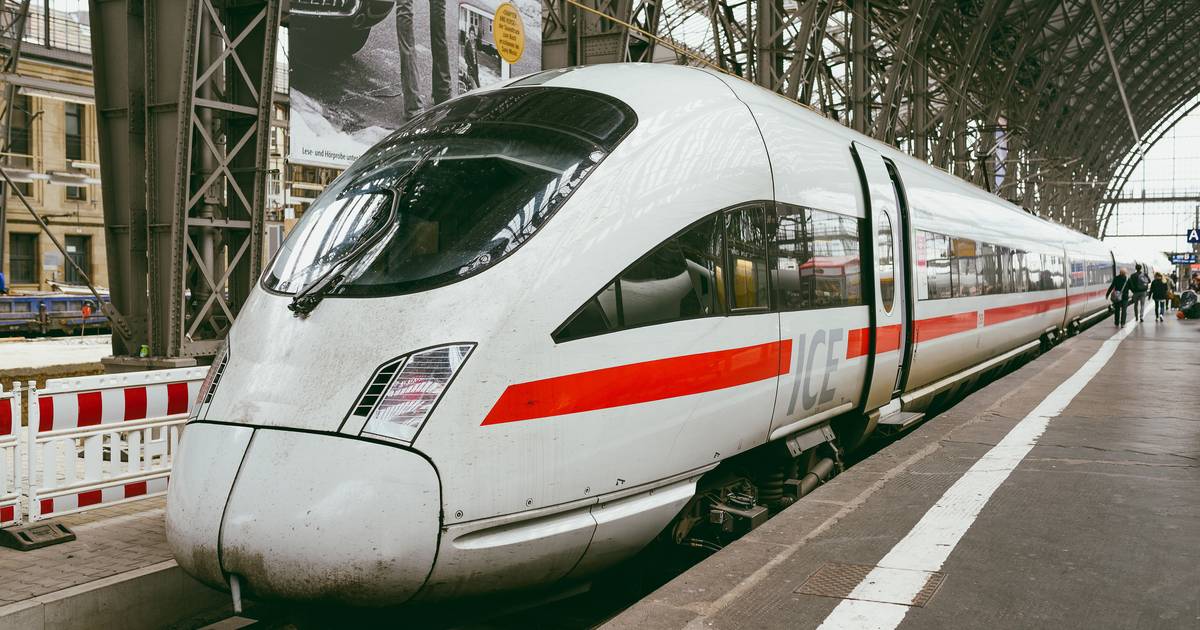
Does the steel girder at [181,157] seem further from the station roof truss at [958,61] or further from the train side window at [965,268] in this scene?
the train side window at [965,268]

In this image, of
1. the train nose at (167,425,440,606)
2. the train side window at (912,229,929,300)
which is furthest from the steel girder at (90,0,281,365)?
the train side window at (912,229,929,300)

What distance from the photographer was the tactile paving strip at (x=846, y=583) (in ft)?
11.9

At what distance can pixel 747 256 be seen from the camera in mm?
5098

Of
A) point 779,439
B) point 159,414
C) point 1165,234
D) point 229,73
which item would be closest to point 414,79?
point 229,73

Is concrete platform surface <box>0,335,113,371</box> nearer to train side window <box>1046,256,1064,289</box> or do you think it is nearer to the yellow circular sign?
the yellow circular sign

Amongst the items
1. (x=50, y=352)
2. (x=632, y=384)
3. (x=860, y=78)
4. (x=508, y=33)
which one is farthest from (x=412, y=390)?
(x=50, y=352)

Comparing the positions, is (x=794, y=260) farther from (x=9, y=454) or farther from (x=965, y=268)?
(x=965, y=268)

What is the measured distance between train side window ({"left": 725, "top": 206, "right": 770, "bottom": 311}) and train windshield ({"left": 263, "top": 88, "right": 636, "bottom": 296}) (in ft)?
2.59

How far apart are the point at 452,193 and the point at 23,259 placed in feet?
117

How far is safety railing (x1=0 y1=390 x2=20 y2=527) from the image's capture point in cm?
529

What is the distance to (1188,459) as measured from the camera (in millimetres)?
6336

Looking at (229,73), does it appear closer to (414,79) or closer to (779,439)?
(414,79)

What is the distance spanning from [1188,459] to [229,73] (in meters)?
7.92

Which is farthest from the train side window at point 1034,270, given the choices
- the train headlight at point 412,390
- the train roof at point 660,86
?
the train headlight at point 412,390
